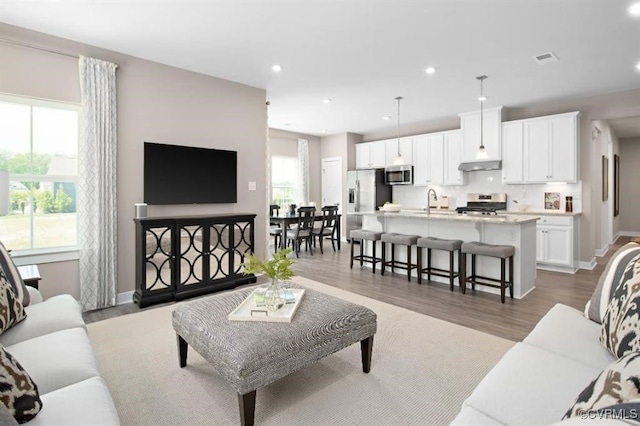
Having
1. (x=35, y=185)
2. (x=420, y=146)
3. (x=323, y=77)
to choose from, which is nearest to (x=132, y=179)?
(x=35, y=185)

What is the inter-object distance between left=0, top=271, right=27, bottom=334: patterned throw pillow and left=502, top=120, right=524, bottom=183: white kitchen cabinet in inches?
269

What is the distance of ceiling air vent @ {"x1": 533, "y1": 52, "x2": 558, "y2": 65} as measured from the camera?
3.93 meters

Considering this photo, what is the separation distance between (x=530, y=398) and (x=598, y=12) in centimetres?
347

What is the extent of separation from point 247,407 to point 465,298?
3.16 m

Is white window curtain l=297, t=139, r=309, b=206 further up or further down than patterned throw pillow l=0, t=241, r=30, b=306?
further up

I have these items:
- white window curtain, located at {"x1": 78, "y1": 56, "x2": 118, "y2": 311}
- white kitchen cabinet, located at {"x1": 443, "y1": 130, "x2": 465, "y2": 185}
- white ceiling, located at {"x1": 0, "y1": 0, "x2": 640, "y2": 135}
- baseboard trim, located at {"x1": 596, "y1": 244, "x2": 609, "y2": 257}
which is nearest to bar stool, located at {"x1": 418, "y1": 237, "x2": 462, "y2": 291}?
white ceiling, located at {"x1": 0, "y1": 0, "x2": 640, "y2": 135}

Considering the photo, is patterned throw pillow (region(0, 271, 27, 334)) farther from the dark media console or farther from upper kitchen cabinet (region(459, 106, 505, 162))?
upper kitchen cabinet (region(459, 106, 505, 162))

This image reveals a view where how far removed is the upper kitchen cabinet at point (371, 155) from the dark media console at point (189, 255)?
4.64 meters

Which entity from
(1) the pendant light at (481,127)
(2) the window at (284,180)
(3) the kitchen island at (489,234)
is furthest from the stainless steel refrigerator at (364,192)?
(3) the kitchen island at (489,234)

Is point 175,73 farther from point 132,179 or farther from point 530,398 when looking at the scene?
point 530,398

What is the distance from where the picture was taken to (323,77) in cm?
474

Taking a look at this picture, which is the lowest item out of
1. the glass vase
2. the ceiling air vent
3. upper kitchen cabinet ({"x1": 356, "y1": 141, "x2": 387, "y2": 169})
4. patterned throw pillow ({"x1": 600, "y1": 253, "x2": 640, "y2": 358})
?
the glass vase

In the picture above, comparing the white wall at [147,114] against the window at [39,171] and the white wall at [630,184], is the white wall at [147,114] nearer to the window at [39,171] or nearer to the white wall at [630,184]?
the window at [39,171]

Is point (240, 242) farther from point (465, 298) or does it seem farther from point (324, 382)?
point (465, 298)
